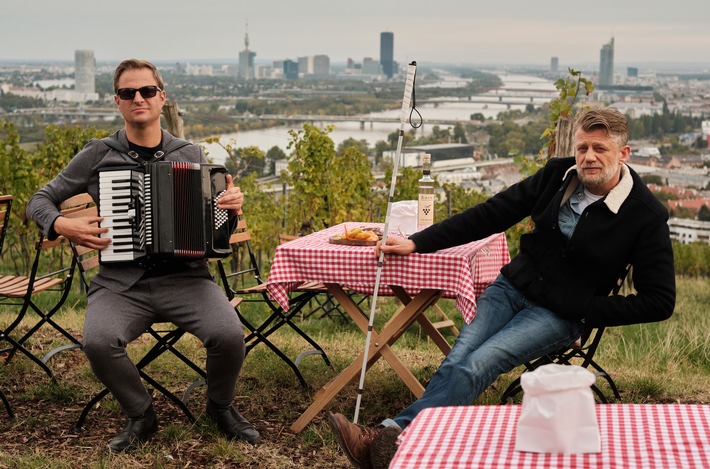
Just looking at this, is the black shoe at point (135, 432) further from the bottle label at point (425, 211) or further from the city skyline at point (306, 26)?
the city skyline at point (306, 26)

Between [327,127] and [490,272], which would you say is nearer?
[490,272]

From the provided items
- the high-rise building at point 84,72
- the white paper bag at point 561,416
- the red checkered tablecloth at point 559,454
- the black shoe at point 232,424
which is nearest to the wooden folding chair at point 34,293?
the black shoe at point 232,424

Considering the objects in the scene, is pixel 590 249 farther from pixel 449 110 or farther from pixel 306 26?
pixel 306 26

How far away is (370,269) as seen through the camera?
377 cm

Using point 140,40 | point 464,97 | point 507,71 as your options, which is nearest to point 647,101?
point 507,71

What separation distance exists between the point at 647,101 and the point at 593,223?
57904mm

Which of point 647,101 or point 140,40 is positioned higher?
point 140,40

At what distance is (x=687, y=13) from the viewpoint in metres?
74.1

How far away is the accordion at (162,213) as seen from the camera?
3.64m

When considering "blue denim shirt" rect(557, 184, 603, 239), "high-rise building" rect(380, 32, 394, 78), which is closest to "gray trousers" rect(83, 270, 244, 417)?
"blue denim shirt" rect(557, 184, 603, 239)

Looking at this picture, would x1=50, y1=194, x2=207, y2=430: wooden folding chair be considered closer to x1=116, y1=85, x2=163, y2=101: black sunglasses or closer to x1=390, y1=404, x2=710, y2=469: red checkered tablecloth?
x1=116, y1=85, x2=163, y2=101: black sunglasses

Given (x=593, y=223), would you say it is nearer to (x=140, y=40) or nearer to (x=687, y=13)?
(x=140, y=40)

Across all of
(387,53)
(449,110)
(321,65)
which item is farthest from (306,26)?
(449,110)

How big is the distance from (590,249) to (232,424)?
5.37 ft
